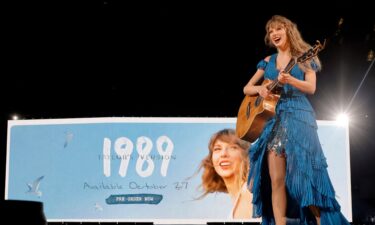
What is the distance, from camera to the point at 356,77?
3770 millimetres

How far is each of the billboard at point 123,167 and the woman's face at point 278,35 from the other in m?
0.82

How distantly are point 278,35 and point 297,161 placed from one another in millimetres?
724

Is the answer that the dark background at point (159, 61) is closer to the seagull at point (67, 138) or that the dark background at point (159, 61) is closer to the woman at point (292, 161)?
the seagull at point (67, 138)

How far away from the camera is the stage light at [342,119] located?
347 centimetres

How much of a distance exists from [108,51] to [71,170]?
0.93 meters

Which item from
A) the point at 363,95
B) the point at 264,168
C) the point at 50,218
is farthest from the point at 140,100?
the point at 363,95

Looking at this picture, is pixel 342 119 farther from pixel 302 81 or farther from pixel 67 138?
pixel 67 138

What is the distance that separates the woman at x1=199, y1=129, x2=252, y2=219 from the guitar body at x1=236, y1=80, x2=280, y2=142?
16.3 inches

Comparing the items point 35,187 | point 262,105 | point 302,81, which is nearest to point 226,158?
point 262,105

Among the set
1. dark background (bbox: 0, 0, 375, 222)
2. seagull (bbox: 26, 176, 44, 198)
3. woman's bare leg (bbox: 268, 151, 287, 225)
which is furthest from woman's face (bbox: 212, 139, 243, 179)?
seagull (bbox: 26, 176, 44, 198)

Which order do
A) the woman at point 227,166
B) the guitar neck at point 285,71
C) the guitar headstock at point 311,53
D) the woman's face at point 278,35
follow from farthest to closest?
the woman at point 227,166
the woman's face at point 278,35
the guitar neck at point 285,71
the guitar headstock at point 311,53

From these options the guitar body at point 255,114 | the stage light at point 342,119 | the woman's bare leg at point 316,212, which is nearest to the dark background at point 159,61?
the stage light at point 342,119

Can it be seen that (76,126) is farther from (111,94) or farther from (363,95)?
(363,95)

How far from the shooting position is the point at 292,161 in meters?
2.52
